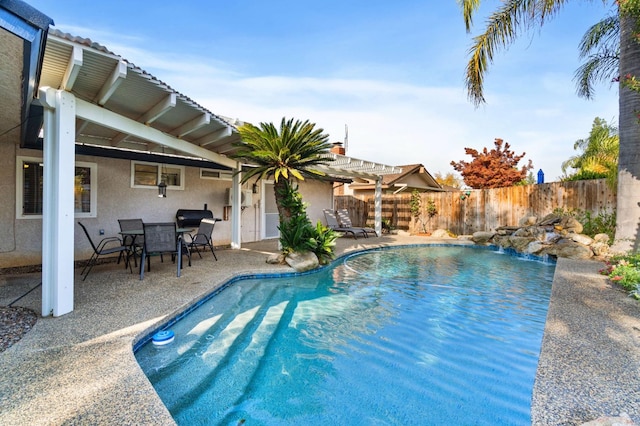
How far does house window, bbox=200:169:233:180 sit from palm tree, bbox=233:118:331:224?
265cm

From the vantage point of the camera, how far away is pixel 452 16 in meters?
10.0

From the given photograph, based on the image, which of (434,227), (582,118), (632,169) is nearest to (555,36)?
(632,169)

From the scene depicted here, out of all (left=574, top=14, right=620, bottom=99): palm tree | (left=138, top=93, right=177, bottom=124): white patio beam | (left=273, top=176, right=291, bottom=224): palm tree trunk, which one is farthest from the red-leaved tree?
(left=138, top=93, right=177, bottom=124): white patio beam

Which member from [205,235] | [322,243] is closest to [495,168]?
[322,243]

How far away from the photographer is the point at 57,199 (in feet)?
13.3

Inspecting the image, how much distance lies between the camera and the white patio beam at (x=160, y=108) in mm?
5406

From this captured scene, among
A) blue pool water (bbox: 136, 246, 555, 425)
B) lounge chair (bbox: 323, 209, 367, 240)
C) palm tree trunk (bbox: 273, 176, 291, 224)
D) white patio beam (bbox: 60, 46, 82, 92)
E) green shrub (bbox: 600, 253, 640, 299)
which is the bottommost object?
blue pool water (bbox: 136, 246, 555, 425)


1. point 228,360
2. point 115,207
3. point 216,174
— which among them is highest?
point 216,174

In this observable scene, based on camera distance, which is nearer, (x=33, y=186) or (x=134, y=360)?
(x=134, y=360)

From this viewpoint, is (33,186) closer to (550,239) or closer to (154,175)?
(154,175)

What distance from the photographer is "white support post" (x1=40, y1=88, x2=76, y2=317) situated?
13.3 feet

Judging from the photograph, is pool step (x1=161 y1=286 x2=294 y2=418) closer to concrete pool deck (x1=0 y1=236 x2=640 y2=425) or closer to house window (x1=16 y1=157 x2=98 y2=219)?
concrete pool deck (x1=0 y1=236 x2=640 y2=425)

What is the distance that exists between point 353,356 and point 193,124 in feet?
18.6

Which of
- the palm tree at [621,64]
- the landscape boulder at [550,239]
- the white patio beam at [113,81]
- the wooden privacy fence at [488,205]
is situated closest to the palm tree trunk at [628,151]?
the palm tree at [621,64]
